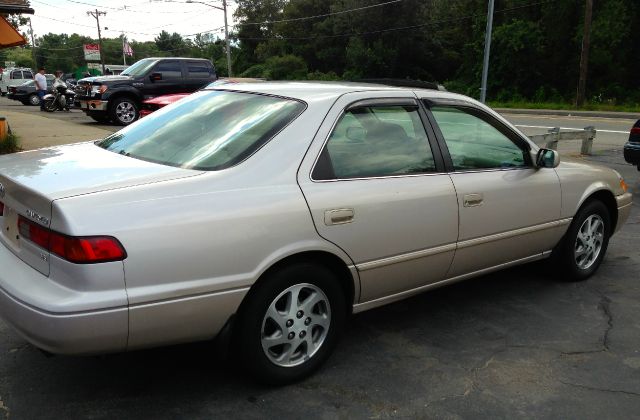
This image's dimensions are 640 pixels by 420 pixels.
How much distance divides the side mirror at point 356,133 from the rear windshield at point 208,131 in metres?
0.31

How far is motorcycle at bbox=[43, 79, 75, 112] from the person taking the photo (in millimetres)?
23094

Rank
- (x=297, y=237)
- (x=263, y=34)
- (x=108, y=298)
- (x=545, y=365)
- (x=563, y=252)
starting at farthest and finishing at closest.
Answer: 1. (x=263, y=34)
2. (x=563, y=252)
3. (x=545, y=365)
4. (x=297, y=237)
5. (x=108, y=298)

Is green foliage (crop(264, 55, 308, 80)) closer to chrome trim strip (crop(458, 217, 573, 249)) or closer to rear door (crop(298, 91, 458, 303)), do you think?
chrome trim strip (crop(458, 217, 573, 249))

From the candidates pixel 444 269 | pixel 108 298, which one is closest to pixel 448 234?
pixel 444 269

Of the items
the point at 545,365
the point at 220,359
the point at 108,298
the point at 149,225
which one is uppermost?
the point at 149,225

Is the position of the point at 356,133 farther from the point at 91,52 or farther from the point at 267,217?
the point at 91,52

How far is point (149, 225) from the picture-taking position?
2443 mm

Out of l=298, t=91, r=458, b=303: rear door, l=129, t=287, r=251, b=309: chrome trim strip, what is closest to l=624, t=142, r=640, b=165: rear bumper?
l=298, t=91, r=458, b=303: rear door

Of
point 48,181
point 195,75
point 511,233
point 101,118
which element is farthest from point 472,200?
point 101,118

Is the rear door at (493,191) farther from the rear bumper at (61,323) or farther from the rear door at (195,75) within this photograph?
the rear door at (195,75)

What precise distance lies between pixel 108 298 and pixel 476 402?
1876 millimetres

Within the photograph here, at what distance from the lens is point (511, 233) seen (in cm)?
387

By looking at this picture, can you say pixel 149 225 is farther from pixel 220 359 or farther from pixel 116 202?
pixel 220 359

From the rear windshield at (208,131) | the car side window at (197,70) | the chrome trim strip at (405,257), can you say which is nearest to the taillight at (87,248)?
the rear windshield at (208,131)
